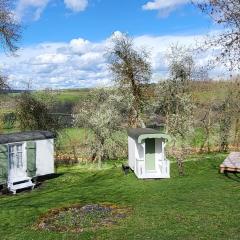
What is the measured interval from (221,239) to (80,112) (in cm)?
2844

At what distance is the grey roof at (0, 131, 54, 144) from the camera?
25.7m

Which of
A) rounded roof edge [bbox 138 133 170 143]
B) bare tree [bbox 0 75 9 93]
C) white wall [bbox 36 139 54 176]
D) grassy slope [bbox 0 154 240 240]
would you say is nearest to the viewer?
grassy slope [bbox 0 154 240 240]

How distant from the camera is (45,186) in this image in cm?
2616

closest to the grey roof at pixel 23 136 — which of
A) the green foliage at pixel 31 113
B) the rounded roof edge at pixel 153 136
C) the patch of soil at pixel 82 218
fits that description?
the rounded roof edge at pixel 153 136

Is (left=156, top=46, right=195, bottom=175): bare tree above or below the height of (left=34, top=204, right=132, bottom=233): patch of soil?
above

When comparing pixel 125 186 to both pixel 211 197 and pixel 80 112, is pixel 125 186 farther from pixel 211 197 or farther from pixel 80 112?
pixel 80 112

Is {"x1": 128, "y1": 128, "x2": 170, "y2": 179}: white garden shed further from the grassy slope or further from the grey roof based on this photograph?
the grey roof

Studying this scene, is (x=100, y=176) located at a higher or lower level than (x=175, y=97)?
lower

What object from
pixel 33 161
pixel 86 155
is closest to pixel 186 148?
pixel 86 155

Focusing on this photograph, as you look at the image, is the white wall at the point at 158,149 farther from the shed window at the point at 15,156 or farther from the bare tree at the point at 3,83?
the bare tree at the point at 3,83

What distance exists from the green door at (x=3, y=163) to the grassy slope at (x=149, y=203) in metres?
2.29

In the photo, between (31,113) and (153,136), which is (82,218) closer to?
(153,136)

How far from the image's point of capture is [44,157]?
28.7 m

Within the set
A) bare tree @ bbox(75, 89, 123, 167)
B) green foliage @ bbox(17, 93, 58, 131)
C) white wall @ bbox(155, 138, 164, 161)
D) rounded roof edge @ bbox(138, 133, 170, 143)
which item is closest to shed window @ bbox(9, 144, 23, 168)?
rounded roof edge @ bbox(138, 133, 170, 143)
